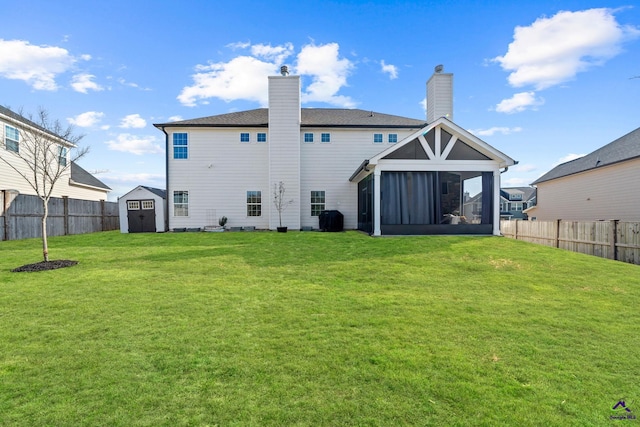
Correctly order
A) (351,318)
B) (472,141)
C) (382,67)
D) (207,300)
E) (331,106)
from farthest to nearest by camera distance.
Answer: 1. (331,106)
2. (382,67)
3. (472,141)
4. (207,300)
5. (351,318)

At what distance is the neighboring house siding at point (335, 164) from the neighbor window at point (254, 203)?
2656mm

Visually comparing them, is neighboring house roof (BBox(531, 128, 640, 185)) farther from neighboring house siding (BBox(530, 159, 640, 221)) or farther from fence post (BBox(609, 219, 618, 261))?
fence post (BBox(609, 219, 618, 261))

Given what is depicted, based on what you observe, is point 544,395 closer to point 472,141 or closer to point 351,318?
point 351,318

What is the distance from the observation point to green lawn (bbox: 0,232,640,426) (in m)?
2.56

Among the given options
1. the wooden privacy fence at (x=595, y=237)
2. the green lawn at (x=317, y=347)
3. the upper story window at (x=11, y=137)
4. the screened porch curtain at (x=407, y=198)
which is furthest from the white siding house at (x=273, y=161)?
the green lawn at (x=317, y=347)

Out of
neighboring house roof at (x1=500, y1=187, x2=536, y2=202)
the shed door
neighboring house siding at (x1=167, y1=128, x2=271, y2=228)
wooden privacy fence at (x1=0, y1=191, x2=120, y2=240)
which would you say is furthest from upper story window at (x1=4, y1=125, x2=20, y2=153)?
neighboring house roof at (x1=500, y1=187, x2=536, y2=202)

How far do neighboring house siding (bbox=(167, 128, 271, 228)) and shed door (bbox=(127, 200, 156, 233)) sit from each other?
1.02m

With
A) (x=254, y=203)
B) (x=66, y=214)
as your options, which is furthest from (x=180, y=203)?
(x=66, y=214)

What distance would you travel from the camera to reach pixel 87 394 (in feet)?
9.01

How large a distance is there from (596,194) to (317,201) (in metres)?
17.8

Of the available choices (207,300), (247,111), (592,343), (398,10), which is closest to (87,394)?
(207,300)

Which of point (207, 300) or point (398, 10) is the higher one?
point (398, 10)

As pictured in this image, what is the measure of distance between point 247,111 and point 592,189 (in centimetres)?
2361

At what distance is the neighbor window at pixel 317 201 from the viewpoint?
1936 centimetres
